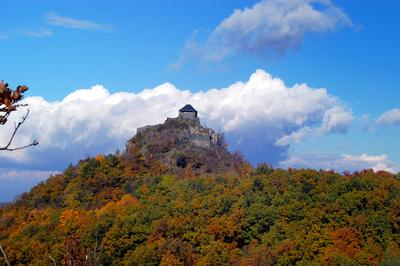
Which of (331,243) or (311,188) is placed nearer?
(331,243)

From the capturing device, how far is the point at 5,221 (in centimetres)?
9469

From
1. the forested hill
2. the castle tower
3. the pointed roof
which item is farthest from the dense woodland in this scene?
the pointed roof

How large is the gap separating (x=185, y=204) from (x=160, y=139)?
96.6 feet

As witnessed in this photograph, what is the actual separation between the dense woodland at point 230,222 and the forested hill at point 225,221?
0.13 metres

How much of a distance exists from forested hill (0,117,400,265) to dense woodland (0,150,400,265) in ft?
0.42

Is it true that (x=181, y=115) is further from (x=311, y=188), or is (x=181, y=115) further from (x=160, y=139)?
(x=311, y=188)

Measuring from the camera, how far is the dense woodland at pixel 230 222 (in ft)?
196

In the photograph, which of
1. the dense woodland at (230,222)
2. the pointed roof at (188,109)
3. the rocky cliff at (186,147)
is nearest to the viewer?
the dense woodland at (230,222)

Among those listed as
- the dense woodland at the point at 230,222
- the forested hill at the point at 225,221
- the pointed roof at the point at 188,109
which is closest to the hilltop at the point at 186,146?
the pointed roof at the point at 188,109

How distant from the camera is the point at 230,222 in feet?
234

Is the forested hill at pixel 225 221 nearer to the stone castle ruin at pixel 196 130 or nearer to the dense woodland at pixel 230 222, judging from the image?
the dense woodland at pixel 230 222

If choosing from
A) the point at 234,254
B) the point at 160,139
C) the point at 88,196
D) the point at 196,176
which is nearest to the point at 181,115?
the point at 160,139

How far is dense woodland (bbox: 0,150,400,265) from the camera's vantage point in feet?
196

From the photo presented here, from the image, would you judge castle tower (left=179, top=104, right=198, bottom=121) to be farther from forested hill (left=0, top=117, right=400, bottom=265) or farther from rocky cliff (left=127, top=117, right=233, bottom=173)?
forested hill (left=0, top=117, right=400, bottom=265)
